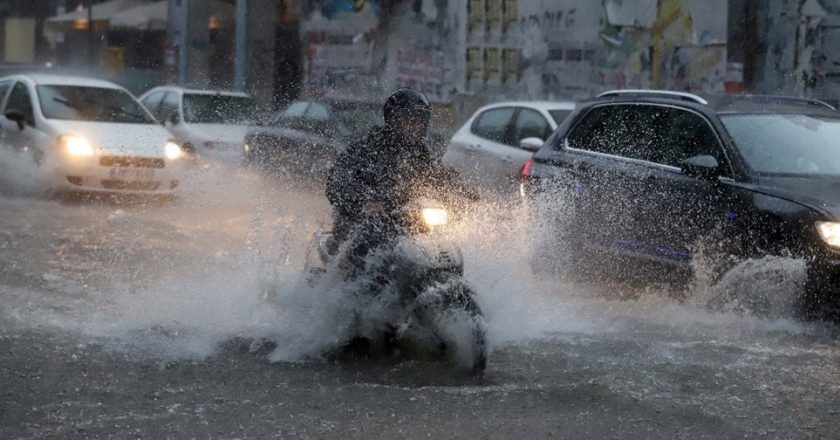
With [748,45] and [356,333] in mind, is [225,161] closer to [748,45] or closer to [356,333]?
[748,45]

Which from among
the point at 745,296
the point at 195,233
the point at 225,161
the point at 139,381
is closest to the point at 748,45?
the point at 225,161

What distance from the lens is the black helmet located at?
6.51 meters

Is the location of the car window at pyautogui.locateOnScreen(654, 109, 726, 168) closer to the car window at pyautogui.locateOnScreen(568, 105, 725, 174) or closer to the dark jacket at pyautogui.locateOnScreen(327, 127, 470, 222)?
the car window at pyautogui.locateOnScreen(568, 105, 725, 174)

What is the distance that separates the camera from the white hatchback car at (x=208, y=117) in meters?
17.3

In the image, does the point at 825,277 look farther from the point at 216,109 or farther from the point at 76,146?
the point at 216,109

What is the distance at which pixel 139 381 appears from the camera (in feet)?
19.2

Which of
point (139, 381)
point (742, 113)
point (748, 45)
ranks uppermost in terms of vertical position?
point (748, 45)

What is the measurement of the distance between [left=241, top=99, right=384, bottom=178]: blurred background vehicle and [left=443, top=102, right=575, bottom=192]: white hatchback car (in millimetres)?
2719

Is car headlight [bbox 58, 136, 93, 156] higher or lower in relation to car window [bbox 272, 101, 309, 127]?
lower

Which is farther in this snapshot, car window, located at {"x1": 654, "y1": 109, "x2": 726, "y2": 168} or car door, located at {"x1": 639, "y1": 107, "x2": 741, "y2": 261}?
car window, located at {"x1": 654, "y1": 109, "x2": 726, "y2": 168}

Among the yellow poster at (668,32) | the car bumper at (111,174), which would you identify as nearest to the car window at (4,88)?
the car bumper at (111,174)

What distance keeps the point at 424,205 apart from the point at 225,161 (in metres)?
11.6

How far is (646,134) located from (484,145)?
4472 mm

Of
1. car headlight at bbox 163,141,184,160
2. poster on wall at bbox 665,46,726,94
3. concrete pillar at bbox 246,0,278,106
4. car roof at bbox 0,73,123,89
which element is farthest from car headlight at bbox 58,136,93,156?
concrete pillar at bbox 246,0,278,106
